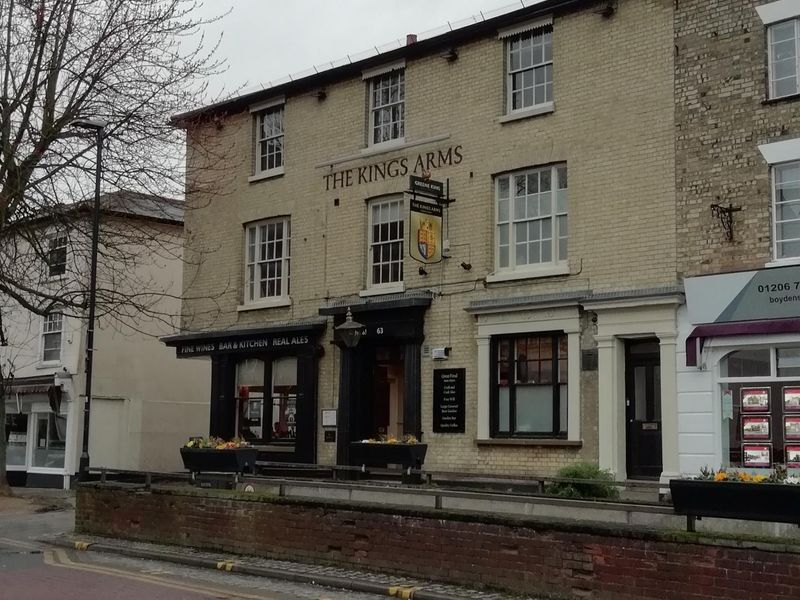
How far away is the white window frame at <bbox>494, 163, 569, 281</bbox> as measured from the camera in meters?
18.0

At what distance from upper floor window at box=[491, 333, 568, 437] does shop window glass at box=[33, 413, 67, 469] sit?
1613cm

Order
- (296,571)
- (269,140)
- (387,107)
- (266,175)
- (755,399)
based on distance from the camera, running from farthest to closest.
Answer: (269,140)
(266,175)
(387,107)
(755,399)
(296,571)

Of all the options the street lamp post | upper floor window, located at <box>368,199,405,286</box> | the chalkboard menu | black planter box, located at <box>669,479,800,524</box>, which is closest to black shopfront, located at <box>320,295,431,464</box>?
the chalkboard menu

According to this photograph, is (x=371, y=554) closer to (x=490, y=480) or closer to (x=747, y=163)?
(x=490, y=480)

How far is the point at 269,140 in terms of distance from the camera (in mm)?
23625

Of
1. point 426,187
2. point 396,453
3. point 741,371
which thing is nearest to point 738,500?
point 741,371

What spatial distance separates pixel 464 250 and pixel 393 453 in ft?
15.2

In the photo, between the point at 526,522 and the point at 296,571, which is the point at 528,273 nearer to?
the point at 296,571

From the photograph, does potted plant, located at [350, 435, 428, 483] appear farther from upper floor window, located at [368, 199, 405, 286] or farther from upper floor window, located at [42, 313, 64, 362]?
upper floor window, located at [42, 313, 64, 362]

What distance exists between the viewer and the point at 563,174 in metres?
18.2

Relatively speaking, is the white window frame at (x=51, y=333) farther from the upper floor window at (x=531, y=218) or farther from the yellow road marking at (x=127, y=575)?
the upper floor window at (x=531, y=218)

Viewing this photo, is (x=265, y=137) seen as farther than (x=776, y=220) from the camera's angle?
Yes

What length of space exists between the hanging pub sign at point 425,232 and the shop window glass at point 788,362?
6972 mm

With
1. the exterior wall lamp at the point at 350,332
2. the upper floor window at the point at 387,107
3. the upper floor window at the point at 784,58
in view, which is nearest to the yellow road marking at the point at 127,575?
the exterior wall lamp at the point at 350,332
